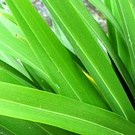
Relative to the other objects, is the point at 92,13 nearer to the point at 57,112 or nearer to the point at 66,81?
the point at 66,81

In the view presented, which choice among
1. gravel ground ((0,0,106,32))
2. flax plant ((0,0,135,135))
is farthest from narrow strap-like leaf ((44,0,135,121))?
gravel ground ((0,0,106,32))

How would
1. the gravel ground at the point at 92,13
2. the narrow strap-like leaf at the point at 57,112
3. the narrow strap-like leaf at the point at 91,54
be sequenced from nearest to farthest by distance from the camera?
the narrow strap-like leaf at the point at 57,112 → the narrow strap-like leaf at the point at 91,54 → the gravel ground at the point at 92,13

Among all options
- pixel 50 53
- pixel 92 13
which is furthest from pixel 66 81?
pixel 92 13

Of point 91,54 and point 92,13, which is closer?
point 91,54

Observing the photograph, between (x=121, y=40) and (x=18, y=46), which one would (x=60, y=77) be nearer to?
(x=18, y=46)

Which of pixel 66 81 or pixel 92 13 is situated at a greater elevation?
pixel 66 81

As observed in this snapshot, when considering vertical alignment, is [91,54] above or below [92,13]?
above

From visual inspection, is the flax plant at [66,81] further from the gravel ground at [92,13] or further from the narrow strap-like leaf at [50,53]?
the gravel ground at [92,13]

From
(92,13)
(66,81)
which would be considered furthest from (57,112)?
(92,13)

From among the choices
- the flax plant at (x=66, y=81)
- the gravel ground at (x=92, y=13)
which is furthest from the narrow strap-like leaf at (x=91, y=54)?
the gravel ground at (x=92, y=13)

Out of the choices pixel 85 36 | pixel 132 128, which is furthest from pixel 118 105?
pixel 85 36

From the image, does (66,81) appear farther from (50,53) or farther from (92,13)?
(92,13)
